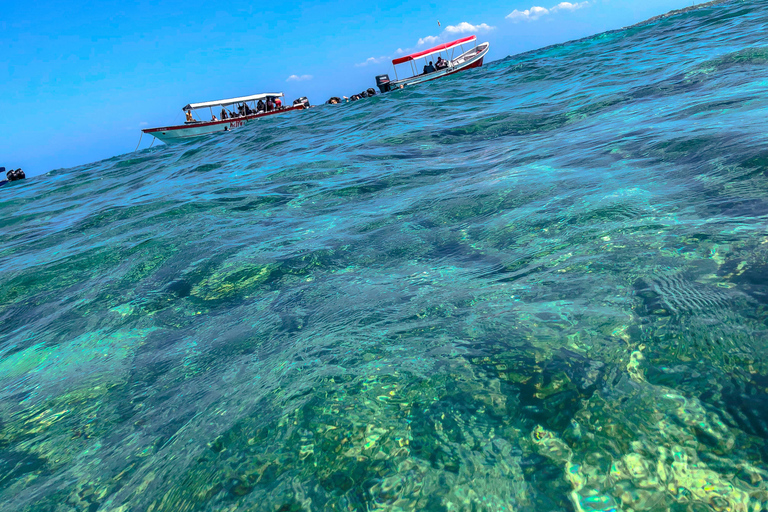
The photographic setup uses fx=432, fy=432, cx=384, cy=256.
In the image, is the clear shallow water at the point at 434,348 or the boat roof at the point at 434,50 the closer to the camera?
the clear shallow water at the point at 434,348

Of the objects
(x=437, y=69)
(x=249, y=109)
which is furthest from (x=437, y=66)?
(x=249, y=109)

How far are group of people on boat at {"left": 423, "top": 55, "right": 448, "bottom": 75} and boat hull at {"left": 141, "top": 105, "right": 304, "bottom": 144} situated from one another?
1487cm

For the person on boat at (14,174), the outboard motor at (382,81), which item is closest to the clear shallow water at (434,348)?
the person on boat at (14,174)

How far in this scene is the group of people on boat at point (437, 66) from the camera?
121 feet

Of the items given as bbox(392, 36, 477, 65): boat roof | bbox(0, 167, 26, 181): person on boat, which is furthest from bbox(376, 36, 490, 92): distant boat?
bbox(0, 167, 26, 181): person on boat

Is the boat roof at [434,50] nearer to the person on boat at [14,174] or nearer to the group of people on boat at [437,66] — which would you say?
the group of people on boat at [437,66]

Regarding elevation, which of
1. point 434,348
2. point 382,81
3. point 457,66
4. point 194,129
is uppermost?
point 194,129

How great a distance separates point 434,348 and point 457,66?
3914 cm

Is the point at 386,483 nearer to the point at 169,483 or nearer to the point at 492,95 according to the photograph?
the point at 169,483

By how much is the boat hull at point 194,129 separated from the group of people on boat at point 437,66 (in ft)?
48.8

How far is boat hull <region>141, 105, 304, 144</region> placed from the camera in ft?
101

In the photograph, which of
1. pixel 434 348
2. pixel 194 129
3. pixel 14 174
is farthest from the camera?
pixel 194 129

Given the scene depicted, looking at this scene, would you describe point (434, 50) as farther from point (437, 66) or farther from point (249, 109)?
point (249, 109)

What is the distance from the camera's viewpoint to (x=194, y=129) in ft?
103
